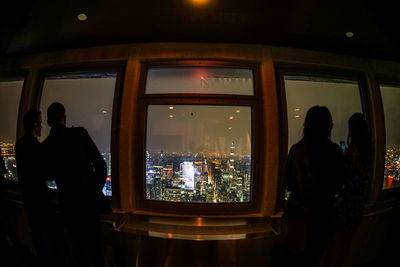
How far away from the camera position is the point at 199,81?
6.75 ft

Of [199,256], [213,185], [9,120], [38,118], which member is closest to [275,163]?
[213,185]

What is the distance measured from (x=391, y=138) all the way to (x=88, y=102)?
3833 mm

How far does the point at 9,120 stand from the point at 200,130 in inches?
95.0

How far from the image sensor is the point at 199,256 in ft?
4.87

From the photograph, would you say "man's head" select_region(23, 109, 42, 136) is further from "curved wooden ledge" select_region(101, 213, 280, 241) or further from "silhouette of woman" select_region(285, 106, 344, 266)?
"silhouette of woman" select_region(285, 106, 344, 266)

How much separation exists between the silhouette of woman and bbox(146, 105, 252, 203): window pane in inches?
33.9

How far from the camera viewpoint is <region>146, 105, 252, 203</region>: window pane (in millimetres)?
1978

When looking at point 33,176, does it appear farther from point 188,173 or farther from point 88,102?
point 188,173

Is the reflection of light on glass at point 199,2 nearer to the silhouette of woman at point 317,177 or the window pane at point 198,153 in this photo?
the window pane at point 198,153

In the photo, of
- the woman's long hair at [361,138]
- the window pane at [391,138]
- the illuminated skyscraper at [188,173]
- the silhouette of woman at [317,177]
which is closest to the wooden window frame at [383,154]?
the window pane at [391,138]

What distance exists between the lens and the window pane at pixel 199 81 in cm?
202

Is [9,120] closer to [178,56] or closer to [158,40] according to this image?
[158,40]

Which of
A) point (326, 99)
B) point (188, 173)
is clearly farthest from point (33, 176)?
point (326, 99)

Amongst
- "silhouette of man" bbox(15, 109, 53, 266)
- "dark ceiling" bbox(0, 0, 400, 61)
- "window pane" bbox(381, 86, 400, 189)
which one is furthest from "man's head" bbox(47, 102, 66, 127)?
"window pane" bbox(381, 86, 400, 189)
